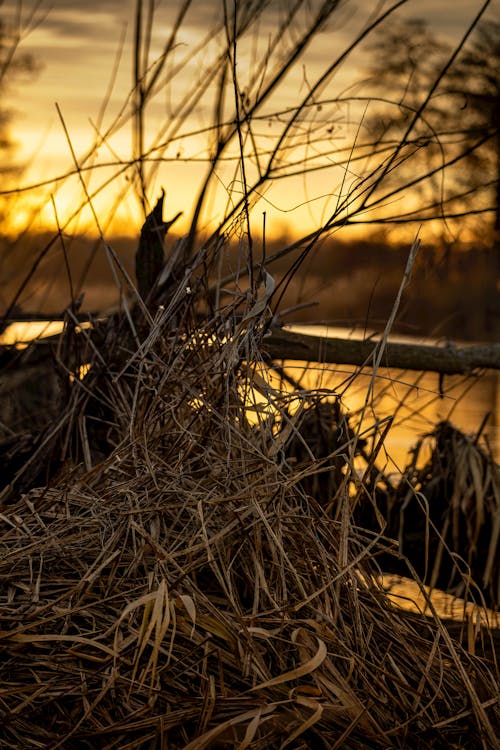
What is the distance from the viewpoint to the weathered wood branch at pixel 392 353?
2459mm

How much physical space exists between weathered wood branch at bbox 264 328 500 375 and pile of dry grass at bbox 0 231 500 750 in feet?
3.12

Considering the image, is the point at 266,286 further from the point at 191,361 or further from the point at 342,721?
the point at 342,721

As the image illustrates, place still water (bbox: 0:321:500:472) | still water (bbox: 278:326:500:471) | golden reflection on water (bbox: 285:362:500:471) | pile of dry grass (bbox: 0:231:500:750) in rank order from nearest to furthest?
pile of dry grass (bbox: 0:231:500:750)
golden reflection on water (bbox: 285:362:500:471)
still water (bbox: 278:326:500:471)
still water (bbox: 0:321:500:472)

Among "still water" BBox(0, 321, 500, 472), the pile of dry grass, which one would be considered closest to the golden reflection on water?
"still water" BBox(0, 321, 500, 472)

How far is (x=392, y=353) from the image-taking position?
2.72 meters

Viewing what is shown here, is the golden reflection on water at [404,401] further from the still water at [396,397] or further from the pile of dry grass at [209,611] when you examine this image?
the pile of dry grass at [209,611]

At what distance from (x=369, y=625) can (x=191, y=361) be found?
53cm

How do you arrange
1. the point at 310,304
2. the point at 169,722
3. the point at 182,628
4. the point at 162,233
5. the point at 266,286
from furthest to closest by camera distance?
the point at 162,233, the point at 310,304, the point at 266,286, the point at 182,628, the point at 169,722

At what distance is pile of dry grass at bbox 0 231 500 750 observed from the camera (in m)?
1.09

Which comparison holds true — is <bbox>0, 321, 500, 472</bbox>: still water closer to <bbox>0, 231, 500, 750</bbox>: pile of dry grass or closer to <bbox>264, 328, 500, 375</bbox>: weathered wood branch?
<bbox>264, 328, 500, 375</bbox>: weathered wood branch

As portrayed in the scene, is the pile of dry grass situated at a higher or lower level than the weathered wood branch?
lower

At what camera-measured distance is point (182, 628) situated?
117 centimetres

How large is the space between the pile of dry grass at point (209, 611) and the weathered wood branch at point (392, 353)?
0.95m

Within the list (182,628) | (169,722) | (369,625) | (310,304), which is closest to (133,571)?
(182,628)
